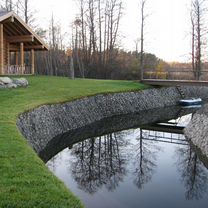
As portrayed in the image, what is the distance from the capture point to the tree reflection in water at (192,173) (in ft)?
32.0

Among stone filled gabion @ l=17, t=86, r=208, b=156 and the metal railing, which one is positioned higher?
the metal railing

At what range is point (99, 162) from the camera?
501 inches

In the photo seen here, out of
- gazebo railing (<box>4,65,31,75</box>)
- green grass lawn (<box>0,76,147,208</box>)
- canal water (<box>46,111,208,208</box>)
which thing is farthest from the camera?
gazebo railing (<box>4,65,31,75</box>)

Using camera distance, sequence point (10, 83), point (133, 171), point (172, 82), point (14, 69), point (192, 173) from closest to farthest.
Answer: point (192, 173) < point (133, 171) < point (10, 83) < point (14, 69) < point (172, 82)

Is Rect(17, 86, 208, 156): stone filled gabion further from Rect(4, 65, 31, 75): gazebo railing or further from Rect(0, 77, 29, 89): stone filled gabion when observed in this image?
Rect(4, 65, 31, 75): gazebo railing

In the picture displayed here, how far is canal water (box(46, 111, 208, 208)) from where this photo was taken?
9.05 m

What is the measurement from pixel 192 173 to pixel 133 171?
2.07 m

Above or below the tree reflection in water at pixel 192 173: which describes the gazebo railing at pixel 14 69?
above

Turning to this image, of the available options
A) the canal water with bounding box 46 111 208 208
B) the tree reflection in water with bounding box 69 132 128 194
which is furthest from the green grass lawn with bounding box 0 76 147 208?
the tree reflection in water with bounding box 69 132 128 194

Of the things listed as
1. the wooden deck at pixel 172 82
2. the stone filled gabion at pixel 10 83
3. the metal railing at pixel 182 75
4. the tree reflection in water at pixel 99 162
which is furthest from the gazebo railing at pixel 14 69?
the metal railing at pixel 182 75

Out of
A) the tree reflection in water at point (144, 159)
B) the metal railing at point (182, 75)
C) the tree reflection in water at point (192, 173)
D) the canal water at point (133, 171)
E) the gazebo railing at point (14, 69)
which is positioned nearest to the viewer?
the canal water at point (133, 171)

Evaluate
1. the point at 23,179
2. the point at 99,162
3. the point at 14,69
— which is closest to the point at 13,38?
the point at 14,69

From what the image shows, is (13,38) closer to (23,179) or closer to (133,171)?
(133,171)

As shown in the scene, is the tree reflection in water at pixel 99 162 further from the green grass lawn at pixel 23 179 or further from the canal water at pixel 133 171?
the green grass lawn at pixel 23 179
